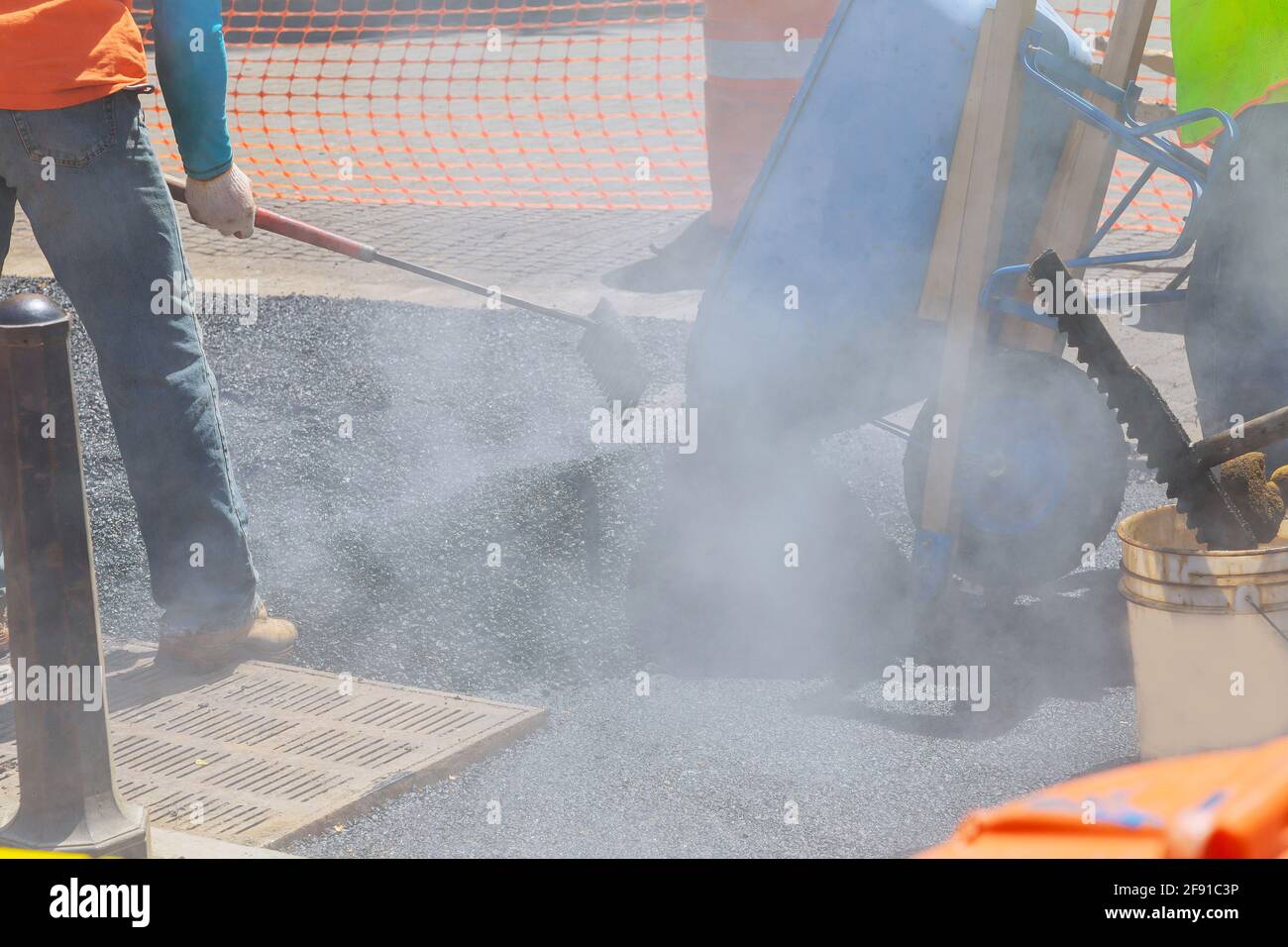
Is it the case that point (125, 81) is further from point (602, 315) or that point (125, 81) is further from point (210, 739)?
point (602, 315)

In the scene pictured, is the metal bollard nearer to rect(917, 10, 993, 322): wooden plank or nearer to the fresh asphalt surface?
the fresh asphalt surface

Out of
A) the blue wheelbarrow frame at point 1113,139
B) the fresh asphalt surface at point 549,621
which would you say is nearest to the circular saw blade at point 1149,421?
the blue wheelbarrow frame at point 1113,139

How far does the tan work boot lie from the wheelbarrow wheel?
174 cm

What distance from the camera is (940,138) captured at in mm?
3660

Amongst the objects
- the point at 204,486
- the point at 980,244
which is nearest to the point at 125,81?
the point at 204,486

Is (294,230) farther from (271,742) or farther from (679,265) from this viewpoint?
(679,265)

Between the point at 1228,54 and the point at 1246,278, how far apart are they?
23.1 inches

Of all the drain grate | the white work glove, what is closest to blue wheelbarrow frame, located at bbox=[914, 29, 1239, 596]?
the drain grate

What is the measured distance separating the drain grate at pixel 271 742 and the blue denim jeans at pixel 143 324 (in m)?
0.19

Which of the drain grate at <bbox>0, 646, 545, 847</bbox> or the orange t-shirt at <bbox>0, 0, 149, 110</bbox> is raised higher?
the orange t-shirt at <bbox>0, 0, 149, 110</bbox>

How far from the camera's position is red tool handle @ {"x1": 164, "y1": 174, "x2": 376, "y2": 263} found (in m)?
3.65

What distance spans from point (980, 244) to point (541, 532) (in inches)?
61.3

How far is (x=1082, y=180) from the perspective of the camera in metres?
3.70

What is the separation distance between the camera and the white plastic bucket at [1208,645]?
280cm
